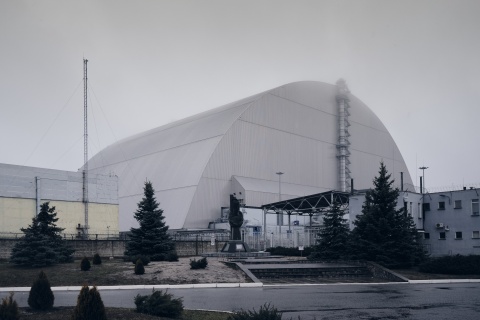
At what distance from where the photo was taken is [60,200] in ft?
178

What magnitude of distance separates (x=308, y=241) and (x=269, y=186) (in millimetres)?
10650

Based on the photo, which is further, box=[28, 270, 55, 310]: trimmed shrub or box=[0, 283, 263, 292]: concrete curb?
box=[0, 283, 263, 292]: concrete curb

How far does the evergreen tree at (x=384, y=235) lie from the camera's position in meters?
35.6

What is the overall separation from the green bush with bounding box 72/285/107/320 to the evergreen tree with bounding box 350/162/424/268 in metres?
27.3

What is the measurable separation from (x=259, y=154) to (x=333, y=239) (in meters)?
28.4

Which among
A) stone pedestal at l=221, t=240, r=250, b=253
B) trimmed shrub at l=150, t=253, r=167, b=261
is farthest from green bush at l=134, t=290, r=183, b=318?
stone pedestal at l=221, t=240, r=250, b=253

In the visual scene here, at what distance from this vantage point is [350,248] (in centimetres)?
3781

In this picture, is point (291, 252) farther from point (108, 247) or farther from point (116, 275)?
point (116, 275)

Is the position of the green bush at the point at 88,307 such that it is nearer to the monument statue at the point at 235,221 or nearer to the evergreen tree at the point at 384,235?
the evergreen tree at the point at 384,235

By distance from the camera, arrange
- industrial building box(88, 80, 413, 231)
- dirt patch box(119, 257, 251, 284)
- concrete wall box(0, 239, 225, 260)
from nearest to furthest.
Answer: dirt patch box(119, 257, 251, 284)
concrete wall box(0, 239, 225, 260)
industrial building box(88, 80, 413, 231)

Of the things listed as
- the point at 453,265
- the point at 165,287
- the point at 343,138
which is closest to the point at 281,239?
the point at 343,138

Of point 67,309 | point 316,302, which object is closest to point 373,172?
point 316,302

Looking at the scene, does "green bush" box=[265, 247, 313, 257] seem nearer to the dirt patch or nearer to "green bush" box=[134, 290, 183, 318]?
the dirt patch

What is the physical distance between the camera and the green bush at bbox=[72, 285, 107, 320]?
11.0 metres
